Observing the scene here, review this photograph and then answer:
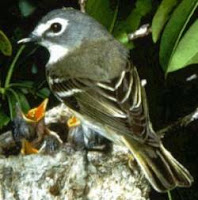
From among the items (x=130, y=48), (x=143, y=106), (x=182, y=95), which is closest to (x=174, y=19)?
(x=143, y=106)

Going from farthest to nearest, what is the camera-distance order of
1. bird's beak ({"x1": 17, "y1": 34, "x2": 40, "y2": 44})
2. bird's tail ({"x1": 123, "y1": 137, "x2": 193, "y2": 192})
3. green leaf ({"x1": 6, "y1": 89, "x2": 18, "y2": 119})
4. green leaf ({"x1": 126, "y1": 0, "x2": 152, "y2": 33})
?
1. green leaf ({"x1": 6, "y1": 89, "x2": 18, "y2": 119})
2. bird's beak ({"x1": 17, "y1": 34, "x2": 40, "y2": 44})
3. green leaf ({"x1": 126, "y1": 0, "x2": 152, "y2": 33})
4. bird's tail ({"x1": 123, "y1": 137, "x2": 193, "y2": 192})

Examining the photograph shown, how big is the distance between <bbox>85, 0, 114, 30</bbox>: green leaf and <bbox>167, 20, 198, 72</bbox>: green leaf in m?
Answer: 0.73

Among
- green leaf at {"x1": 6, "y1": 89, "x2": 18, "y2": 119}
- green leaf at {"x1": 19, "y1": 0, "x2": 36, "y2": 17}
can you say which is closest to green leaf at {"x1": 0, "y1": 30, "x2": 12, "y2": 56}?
green leaf at {"x1": 6, "y1": 89, "x2": 18, "y2": 119}

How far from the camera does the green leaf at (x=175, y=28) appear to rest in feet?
9.39

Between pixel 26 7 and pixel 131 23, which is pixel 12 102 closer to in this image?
pixel 26 7

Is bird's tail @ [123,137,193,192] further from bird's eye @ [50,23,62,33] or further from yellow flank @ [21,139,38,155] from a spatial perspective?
bird's eye @ [50,23,62,33]

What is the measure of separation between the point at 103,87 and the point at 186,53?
2.69 feet

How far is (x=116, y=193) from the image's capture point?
350 cm

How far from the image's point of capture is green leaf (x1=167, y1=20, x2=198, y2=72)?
279cm

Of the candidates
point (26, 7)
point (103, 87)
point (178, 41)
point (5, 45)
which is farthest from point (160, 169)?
point (26, 7)

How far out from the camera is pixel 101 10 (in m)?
3.48

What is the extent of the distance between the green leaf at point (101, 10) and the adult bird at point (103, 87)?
0.34ft

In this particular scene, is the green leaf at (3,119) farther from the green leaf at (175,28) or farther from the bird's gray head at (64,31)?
the green leaf at (175,28)

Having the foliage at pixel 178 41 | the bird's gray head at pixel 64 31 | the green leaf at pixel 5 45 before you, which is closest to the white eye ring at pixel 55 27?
the bird's gray head at pixel 64 31
